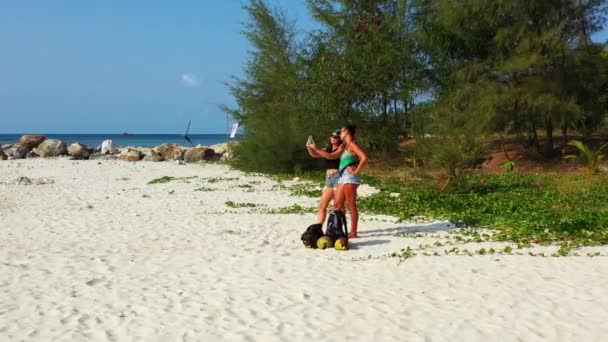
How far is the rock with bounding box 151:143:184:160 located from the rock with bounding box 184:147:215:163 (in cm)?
127

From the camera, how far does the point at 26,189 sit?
17.1 m

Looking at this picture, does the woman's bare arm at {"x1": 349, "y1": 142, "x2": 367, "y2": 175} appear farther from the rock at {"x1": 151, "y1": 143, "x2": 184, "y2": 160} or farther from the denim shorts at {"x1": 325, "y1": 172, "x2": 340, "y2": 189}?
the rock at {"x1": 151, "y1": 143, "x2": 184, "y2": 160}

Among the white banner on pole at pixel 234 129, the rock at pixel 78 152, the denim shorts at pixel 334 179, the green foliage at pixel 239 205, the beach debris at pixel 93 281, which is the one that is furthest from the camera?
the rock at pixel 78 152

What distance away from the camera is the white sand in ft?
16.0

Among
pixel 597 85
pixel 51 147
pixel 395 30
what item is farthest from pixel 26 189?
pixel 51 147

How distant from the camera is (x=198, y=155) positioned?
33.8 metres

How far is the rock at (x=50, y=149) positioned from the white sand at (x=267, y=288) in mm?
29895

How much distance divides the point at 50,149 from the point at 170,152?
8.91m

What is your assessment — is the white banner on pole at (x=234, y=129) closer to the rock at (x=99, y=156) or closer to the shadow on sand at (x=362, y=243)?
the rock at (x=99, y=156)

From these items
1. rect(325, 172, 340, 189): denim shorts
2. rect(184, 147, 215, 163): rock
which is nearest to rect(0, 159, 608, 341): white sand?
rect(325, 172, 340, 189): denim shorts

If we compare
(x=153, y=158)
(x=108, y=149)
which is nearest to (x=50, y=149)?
(x=108, y=149)

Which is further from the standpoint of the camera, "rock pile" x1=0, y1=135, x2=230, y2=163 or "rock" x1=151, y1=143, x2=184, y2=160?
"rock" x1=151, y1=143, x2=184, y2=160

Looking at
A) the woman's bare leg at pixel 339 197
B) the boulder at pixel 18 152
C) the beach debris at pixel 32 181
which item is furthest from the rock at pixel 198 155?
the woman's bare leg at pixel 339 197

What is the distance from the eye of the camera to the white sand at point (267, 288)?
4.87 m
